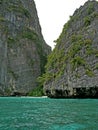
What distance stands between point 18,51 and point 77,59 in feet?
177

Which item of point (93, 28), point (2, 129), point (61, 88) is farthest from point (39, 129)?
point (93, 28)

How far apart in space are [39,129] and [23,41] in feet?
329

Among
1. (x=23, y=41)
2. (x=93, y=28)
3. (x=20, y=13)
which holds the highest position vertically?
(x=20, y=13)

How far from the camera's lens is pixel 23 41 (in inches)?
4638

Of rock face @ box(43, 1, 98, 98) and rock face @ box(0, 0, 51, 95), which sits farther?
rock face @ box(0, 0, 51, 95)

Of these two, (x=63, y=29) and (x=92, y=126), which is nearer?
(x=92, y=126)

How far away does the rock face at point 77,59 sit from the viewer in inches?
2323

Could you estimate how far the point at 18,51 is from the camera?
113500 mm

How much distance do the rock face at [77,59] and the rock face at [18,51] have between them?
29563mm

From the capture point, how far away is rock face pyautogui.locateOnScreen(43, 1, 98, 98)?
59000 millimetres

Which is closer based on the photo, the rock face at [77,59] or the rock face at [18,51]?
the rock face at [77,59]

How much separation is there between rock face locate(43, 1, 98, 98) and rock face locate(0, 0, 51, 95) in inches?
1164

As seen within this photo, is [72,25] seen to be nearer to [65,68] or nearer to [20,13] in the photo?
[65,68]

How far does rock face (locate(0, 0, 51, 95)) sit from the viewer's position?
10575 centimetres
